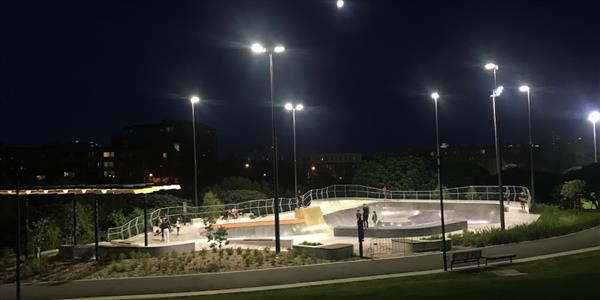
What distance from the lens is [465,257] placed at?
21266 millimetres

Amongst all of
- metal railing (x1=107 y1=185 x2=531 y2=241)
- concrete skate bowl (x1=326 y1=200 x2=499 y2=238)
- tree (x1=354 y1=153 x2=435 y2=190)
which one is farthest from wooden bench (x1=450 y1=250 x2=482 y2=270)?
tree (x1=354 y1=153 x2=435 y2=190)

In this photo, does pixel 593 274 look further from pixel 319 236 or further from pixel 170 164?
pixel 170 164

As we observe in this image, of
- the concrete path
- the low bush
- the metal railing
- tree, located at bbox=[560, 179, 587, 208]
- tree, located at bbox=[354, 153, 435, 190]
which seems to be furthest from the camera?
tree, located at bbox=[354, 153, 435, 190]

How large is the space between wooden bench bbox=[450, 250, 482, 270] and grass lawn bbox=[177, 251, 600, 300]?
0.67 meters

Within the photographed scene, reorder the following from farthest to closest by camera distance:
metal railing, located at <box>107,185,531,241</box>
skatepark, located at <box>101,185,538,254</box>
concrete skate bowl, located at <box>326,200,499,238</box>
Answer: concrete skate bowl, located at <box>326,200,499,238</box>
metal railing, located at <box>107,185,531,241</box>
skatepark, located at <box>101,185,538,254</box>

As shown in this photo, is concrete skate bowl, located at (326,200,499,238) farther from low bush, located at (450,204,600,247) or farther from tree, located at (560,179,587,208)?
tree, located at (560,179,587,208)

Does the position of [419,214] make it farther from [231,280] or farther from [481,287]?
[481,287]

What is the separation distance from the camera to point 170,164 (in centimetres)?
11606

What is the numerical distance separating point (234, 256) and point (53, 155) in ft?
312

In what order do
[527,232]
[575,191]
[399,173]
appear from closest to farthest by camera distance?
[527,232] < [575,191] < [399,173]

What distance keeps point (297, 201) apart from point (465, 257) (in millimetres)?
22910

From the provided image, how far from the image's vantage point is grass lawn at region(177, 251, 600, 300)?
1456 cm

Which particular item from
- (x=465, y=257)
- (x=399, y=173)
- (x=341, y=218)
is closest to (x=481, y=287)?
(x=465, y=257)

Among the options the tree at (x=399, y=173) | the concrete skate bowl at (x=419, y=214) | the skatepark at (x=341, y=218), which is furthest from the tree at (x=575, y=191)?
the tree at (x=399, y=173)
